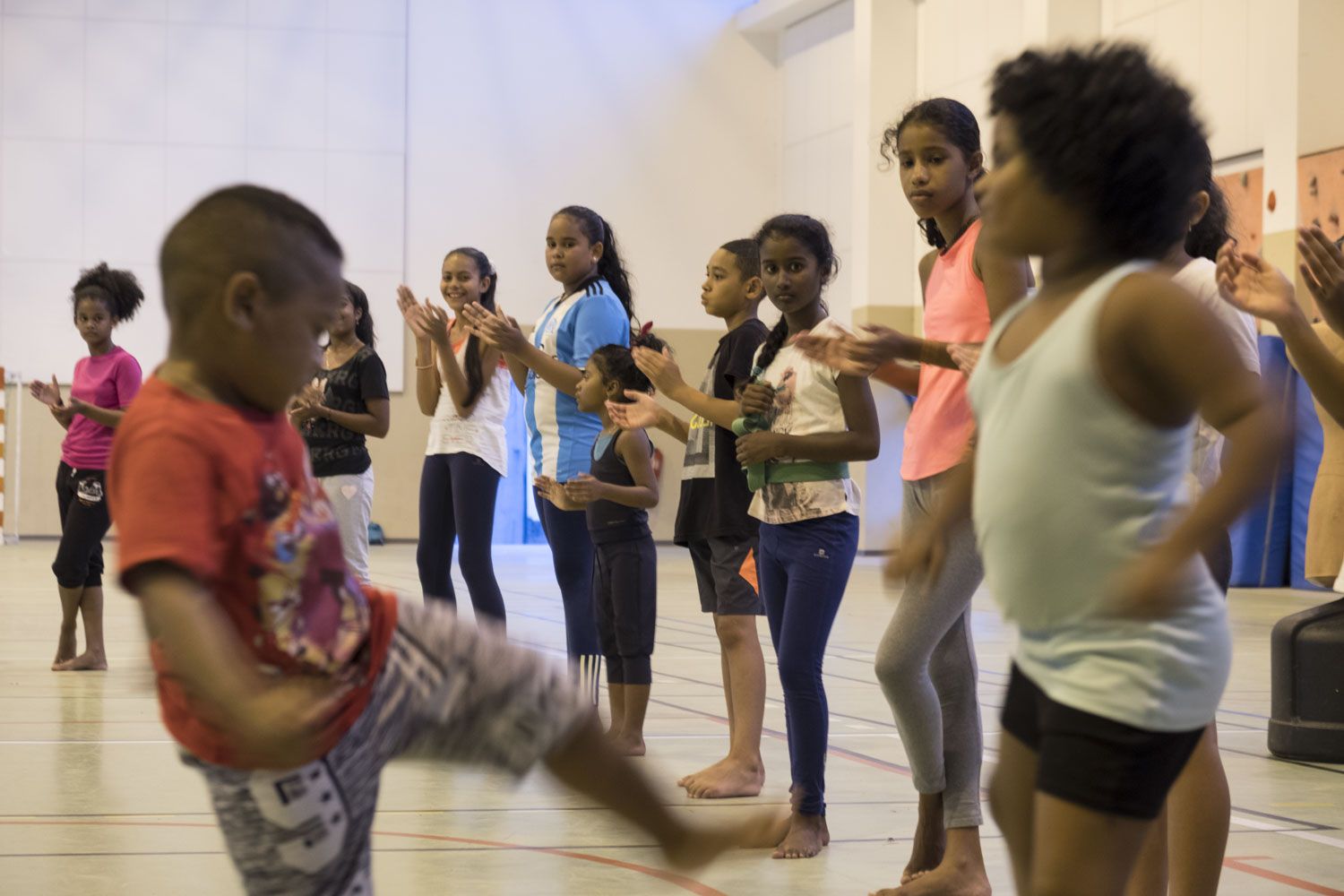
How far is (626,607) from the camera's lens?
4.71 m

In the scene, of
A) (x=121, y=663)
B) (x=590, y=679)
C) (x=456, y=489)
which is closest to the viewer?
(x=590, y=679)

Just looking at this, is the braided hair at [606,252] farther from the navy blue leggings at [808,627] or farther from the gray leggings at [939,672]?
the gray leggings at [939,672]

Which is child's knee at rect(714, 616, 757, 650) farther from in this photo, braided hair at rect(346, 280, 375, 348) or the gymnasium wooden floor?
braided hair at rect(346, 280, 375, 348)

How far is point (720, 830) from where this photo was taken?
196 cm

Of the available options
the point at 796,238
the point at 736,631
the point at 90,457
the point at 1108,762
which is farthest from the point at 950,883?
the point at 90,457

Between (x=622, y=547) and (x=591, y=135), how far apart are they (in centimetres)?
1308

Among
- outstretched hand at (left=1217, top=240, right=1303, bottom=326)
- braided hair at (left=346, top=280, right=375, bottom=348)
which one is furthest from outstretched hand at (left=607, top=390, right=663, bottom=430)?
outstretched hand at (left=1217, top=240, right=1303, bottom=326)

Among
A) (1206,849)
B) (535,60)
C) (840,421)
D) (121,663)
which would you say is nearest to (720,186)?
(535,60)

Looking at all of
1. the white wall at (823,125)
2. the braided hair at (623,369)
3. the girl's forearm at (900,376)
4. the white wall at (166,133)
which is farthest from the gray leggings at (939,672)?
the white wall at (166,133)

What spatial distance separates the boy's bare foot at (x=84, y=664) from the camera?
662 centimetres

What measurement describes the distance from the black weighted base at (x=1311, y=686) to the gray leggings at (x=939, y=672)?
215 cm

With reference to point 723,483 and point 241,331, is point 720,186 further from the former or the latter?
point 241,331

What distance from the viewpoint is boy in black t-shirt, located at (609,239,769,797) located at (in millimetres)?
4262

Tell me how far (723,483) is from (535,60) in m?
13.7
